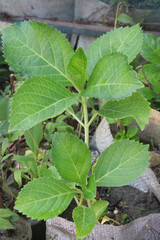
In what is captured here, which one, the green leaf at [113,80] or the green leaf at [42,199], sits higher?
the green leaf at [113,80]

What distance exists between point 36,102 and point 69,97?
0.07 meters

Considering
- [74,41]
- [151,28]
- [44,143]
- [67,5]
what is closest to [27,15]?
[67,5]

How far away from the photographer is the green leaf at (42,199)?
0.50 metres

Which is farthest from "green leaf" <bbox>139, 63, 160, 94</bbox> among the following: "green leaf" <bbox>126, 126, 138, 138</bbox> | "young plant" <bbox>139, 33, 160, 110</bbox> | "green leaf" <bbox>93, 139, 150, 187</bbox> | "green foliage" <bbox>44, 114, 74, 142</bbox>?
"green leaf" <bbox>93, 139, 150, 187</bbox>

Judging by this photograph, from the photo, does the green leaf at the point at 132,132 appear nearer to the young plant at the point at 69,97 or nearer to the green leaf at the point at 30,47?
the young plant at the point at 69,97

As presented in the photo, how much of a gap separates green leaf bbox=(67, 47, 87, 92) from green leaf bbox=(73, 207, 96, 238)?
0.82 feet

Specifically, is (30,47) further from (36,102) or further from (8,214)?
(8,214)

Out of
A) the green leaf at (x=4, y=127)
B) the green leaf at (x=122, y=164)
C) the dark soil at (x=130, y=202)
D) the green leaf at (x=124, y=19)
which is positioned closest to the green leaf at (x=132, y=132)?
the dark soil at (x=130, y=202)

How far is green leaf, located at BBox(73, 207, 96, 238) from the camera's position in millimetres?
490

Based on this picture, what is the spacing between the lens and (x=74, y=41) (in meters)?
1.68

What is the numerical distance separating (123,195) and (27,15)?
1.50m

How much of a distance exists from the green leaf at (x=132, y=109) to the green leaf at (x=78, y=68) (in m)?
0.08

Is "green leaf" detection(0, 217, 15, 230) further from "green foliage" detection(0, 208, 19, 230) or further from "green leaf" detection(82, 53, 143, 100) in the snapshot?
"green leaf" detection(82, 53, 143, 100)

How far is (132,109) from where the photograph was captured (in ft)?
1.81
